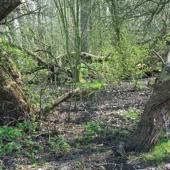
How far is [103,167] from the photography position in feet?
11.2

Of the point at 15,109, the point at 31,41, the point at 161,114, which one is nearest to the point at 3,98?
the point at 15,109

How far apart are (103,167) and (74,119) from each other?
2274 millimetres

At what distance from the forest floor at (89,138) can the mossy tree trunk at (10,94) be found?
1.79 ft

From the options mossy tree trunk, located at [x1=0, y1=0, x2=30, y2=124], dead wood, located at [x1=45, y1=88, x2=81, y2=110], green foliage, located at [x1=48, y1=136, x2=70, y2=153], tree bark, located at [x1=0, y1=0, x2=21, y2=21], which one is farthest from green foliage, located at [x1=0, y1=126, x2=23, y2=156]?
tree bark, located at [x1=0, y1=0, x2=21, y2=21]

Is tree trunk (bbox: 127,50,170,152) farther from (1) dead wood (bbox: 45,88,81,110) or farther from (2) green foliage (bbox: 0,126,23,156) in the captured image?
(1) dead wood (bbox: 45,88,81,110)

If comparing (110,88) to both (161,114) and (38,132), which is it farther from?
(161,114)

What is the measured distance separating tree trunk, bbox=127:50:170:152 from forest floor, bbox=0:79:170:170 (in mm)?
228

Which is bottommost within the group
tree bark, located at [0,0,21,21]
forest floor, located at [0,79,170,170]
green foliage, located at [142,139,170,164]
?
green foliage, located at [142,139,170,164]

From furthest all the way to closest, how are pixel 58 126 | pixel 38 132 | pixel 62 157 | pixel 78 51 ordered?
1. pixel 78 51
2. pixel 58 126
3. pixel 38 132
4. pixel 62 157

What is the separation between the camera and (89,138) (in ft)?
15.0

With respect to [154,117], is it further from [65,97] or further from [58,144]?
[65,97]

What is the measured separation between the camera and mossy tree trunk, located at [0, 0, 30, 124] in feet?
15.3

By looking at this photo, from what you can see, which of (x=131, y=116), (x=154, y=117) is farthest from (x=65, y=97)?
(x=154, y=117)

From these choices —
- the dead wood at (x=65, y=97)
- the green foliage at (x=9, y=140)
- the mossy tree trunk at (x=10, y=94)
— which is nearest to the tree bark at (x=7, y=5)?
the mossy tree trunk at (x=10, y=94)
